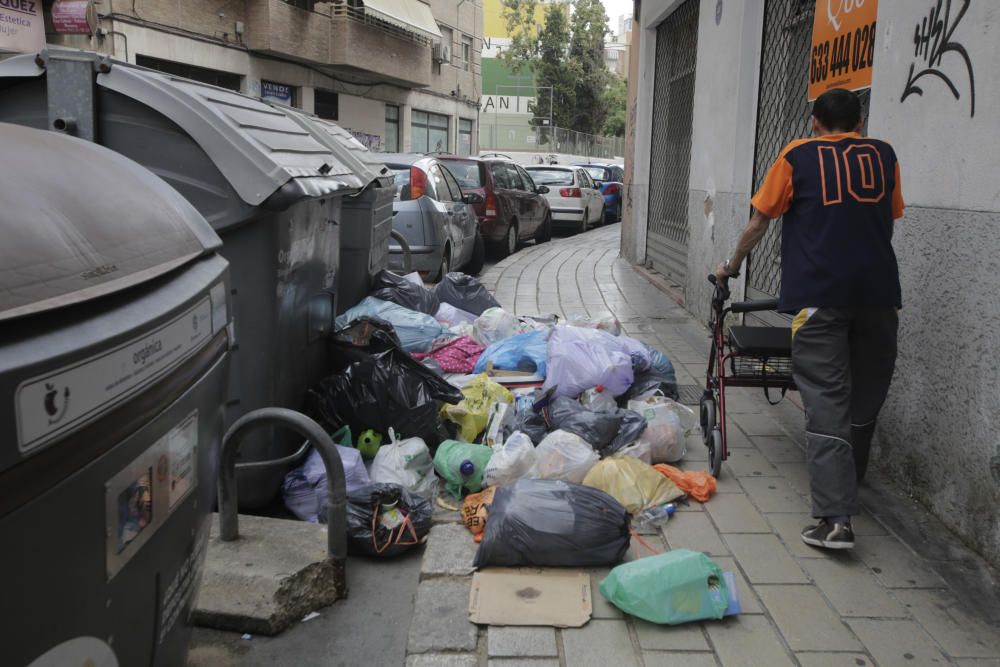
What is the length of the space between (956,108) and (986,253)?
0.73m

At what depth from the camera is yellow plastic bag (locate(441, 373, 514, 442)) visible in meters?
4.92

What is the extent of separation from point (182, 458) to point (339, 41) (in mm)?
23225

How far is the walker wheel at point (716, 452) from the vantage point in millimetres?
4477

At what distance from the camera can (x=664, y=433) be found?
472 centimetres

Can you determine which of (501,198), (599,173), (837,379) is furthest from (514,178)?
(599,173)

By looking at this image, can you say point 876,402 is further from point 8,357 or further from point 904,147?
point 8,357

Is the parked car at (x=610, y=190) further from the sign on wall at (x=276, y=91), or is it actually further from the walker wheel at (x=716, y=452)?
the walker wheel at (x=716, y=452)

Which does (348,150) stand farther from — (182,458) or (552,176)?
(552,176)

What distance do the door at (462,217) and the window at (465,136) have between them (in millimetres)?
24422

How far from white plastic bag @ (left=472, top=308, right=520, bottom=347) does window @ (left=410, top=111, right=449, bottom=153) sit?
2459 cm

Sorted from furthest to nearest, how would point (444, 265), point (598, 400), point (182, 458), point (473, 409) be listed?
point (444, 265) < point (598, 400) < point (473, 409) < point (182, 458)

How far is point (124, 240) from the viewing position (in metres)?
1.86

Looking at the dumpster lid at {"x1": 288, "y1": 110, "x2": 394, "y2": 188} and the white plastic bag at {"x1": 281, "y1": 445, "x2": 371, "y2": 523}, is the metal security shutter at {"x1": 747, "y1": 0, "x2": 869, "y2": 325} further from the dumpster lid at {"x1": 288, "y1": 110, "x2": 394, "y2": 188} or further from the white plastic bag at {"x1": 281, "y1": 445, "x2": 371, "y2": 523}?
the white plastic bag at {"x1": 281, "y1": 445, "x2": 371, "y2": 523}

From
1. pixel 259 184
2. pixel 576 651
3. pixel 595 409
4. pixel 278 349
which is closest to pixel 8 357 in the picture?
pixel 576 651
